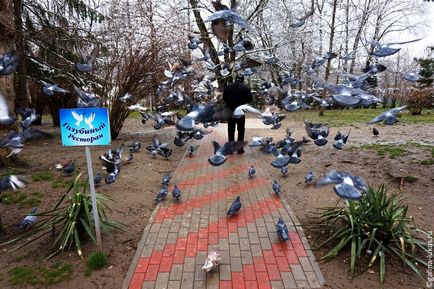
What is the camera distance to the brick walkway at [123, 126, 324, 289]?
2.71 metres

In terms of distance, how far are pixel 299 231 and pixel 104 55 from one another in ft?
27.0

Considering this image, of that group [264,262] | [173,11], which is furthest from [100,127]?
[173,11]

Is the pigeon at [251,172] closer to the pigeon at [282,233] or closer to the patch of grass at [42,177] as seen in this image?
the pigeon at [282,233]

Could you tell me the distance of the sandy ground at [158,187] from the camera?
274 cm

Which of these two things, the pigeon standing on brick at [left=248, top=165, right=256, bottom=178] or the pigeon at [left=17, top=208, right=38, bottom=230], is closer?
the pigeon at [left=17, top=208, right=38, bottom=230]

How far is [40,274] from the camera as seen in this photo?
8.95ft

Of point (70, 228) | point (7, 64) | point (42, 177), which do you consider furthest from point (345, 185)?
point (42, 177)

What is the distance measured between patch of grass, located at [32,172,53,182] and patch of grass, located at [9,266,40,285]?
110 inches

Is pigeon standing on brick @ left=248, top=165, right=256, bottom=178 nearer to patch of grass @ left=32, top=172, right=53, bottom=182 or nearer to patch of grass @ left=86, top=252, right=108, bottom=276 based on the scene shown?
patch of grass @ left=86, top=252, right=108, bottom=276

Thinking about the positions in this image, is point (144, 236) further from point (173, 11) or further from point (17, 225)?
point (173, 11)

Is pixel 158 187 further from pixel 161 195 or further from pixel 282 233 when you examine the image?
pixel 282 233

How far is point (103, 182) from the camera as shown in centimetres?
524

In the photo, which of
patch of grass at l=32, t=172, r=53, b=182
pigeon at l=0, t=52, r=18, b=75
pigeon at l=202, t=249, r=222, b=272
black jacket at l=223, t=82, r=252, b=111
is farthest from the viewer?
black jacket at l=223, t=82, r=252, b=111

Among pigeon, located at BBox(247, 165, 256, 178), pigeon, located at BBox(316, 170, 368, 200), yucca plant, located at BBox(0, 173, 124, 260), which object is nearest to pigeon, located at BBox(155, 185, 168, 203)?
yucca plant, located at BBox(0, 173, 124, 260)
